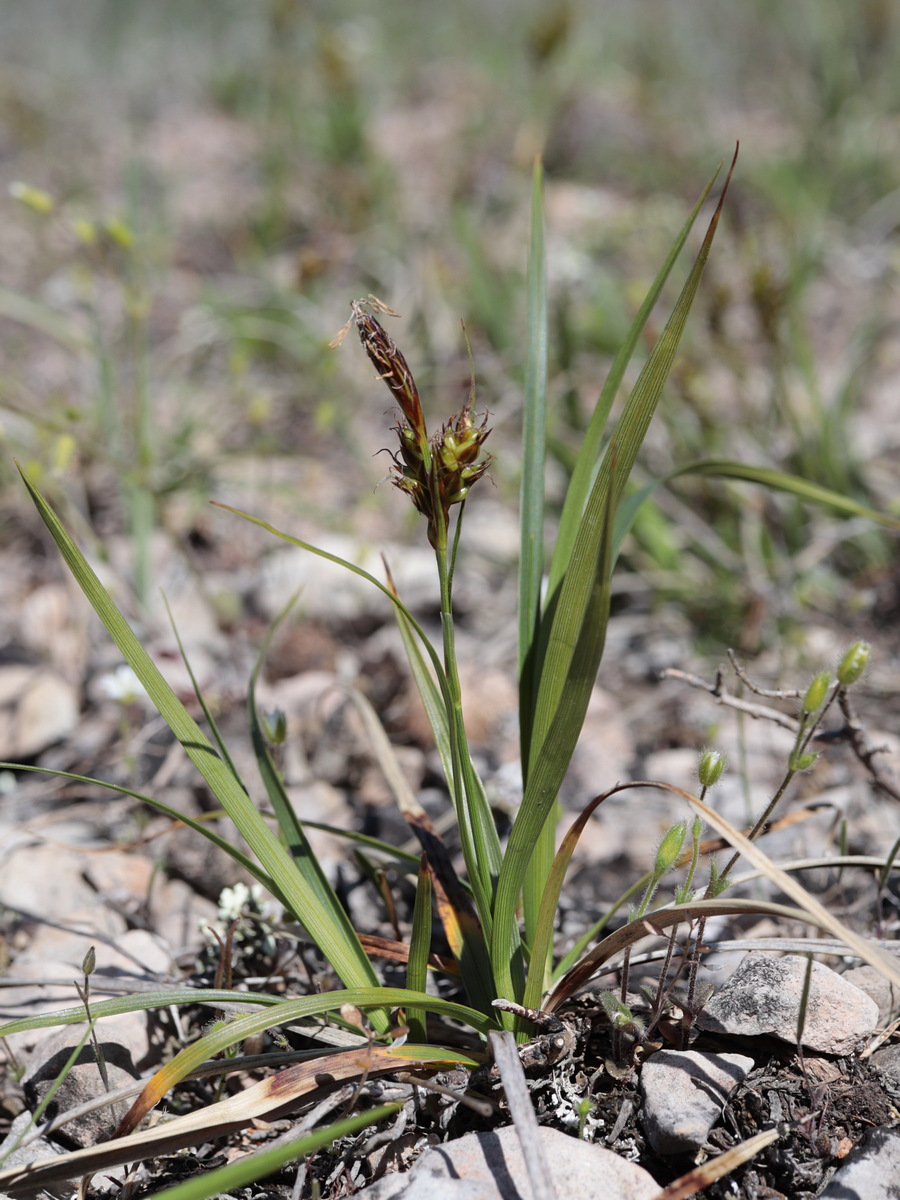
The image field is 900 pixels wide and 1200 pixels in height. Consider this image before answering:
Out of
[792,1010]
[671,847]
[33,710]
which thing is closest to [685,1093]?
[792,1010]

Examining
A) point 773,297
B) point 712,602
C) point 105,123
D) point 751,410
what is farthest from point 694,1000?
point 105,123

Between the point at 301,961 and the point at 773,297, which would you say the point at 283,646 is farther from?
the point at 773,297

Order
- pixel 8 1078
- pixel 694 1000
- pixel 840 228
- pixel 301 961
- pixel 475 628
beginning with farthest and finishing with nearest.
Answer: pixel 840 228
pixel 475 628
pixel 301 961
pixel 8 1078
pixel 694 1000

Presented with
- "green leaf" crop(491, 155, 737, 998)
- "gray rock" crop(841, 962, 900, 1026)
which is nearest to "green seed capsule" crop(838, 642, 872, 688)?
"green leaf" crop(491, 155, 737, 998)

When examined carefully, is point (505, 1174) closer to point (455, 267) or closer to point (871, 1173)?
point (871, 1173)

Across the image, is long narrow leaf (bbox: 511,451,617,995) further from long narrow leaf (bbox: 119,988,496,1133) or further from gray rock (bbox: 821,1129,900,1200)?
gray rock (bbox: 821,1129,900,1200)

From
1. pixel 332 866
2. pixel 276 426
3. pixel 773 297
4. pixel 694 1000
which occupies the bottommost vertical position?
Answer: pixel 694 1000

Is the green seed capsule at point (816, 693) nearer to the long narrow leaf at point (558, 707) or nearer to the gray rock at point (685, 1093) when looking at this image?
the long narrow leaf at point (558, 707)
